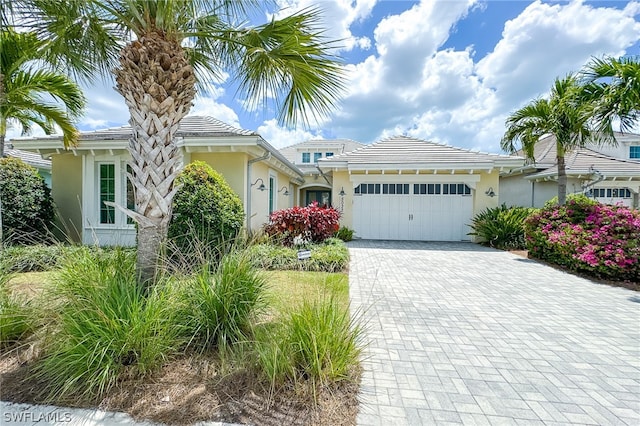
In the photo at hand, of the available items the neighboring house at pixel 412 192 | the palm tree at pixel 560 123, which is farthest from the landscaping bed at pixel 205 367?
the neighboring house at pixel 412 192

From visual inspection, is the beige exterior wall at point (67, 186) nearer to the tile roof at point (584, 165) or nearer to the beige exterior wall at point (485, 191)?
the beige exterior wall at point (485, 191)

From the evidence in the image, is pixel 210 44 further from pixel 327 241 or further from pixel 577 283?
pixel 577 283

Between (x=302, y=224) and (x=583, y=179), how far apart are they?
15.7m

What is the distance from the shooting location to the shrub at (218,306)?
3.29 m

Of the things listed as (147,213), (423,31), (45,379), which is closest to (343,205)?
(423,31)

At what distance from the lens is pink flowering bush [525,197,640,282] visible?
272 inches

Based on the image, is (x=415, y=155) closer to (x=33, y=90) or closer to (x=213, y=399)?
(x=213, y=399)

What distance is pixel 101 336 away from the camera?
2.68 m

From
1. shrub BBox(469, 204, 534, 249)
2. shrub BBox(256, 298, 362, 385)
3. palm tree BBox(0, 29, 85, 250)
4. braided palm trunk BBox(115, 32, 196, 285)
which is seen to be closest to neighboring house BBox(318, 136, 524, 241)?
shrub BBox(469, 204, 534, 249)

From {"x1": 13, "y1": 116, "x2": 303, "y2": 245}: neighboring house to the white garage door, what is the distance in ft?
17.5

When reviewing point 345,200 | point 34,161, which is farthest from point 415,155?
point 34,161

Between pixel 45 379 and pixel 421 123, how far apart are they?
19257 millimetres

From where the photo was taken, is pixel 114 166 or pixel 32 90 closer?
pixel 32 90

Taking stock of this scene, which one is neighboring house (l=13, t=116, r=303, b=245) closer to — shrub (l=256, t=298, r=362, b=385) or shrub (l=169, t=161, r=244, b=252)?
shrub (l=169, t=161, r=244, b=252)
